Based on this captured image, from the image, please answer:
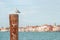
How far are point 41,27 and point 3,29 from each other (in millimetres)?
22699

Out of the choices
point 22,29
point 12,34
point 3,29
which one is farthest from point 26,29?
point 12,34

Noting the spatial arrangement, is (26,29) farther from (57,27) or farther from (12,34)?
(12,34)

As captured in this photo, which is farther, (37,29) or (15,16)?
(37,29)

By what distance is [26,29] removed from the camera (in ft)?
552

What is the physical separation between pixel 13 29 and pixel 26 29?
157 metres

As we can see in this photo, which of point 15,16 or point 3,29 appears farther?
point 3,29

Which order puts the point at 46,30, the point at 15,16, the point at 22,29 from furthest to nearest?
the point at 22,29
the point at 46,30
the point at 15,16

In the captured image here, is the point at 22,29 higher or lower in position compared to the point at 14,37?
lower

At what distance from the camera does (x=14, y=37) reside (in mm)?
11078

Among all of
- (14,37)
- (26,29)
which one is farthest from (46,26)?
(14,37)

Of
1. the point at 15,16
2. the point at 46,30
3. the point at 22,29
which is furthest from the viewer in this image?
the point at 22,29

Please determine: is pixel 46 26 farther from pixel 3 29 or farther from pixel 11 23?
pixel 11 23

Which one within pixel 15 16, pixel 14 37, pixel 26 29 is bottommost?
pixel 26 29

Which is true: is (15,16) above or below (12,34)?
above
